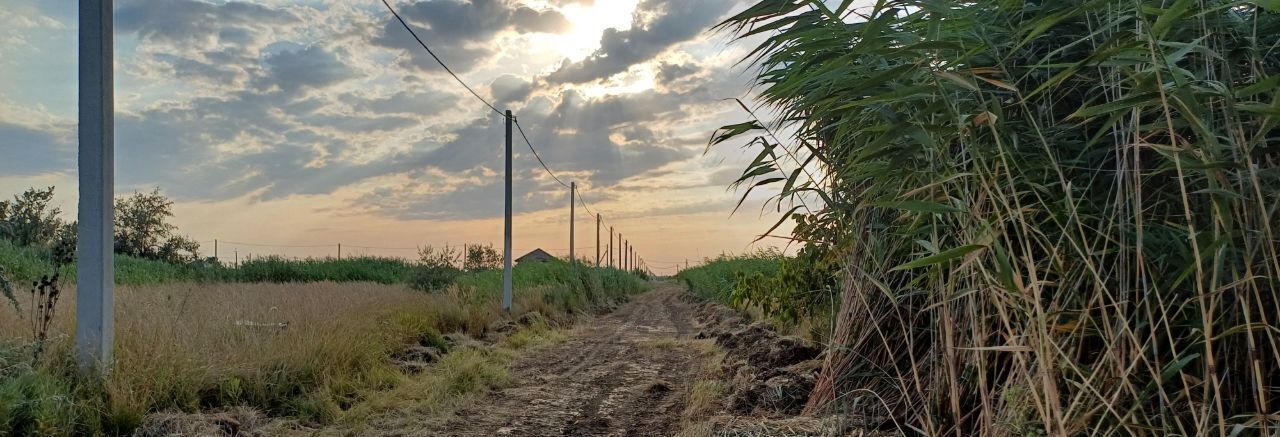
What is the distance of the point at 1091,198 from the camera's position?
2354 mm

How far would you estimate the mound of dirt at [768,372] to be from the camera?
14.7 feet

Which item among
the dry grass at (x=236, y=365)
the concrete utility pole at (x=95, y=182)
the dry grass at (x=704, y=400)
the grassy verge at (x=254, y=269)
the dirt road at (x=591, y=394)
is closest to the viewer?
the dry grass at (x=704, y=400)

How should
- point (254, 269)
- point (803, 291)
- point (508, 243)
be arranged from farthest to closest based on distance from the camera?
point (254, 269) < point (508, 243) < point (803, 291)

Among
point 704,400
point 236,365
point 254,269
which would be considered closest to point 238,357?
point 236,365

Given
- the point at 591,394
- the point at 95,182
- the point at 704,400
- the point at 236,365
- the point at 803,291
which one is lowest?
the point at 591,394

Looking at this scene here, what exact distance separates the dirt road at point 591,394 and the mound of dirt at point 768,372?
49 cm

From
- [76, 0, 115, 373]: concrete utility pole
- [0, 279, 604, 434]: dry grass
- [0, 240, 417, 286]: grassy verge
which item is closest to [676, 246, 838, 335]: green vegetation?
[0, 279, 604, 434]: dry grass

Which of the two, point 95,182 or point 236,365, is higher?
point 95,182

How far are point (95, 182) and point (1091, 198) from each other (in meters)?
5.91

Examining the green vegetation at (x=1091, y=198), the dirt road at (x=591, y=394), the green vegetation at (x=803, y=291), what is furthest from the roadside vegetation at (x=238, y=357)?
the green vegetation at (x=1091, y=198)

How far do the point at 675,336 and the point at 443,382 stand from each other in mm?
5543

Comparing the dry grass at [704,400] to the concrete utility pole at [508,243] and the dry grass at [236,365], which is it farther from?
the concrete utility pole at [508,243]

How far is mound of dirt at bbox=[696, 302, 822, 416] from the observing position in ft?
14.7

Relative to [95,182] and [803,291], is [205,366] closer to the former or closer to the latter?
[95,182]
